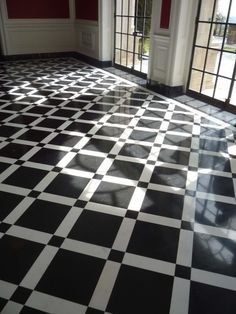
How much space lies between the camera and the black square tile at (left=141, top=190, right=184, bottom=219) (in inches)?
94.6

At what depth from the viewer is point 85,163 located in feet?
10.2

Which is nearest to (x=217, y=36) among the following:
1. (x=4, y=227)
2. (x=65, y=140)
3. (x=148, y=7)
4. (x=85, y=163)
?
(x=148, y=7)

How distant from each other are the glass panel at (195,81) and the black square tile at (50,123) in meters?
2.51

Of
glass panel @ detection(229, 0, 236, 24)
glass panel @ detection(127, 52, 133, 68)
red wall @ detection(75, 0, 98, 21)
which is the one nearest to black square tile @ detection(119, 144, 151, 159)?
glass panel @ detection(229, 0, 236, 24)

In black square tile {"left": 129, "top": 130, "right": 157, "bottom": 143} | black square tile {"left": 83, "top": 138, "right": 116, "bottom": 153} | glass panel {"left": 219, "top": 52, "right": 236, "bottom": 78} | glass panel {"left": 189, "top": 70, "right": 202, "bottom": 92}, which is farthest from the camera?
glass panel {"left": 189, "top": 70, "right": 202, "bottom": 92}

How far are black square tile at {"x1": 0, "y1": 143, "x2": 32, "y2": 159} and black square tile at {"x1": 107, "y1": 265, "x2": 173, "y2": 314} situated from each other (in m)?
1.92

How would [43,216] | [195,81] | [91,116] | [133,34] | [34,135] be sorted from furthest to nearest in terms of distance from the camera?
[133,34] → [195,81] → [91,116] → [34,135] → [43,216]

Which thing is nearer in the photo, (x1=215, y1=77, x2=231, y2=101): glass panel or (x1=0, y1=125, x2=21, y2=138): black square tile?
(x1=0, y1=125, x2=21, y2=138): black square tile

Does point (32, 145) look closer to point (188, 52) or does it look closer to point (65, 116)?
point (65, 116)

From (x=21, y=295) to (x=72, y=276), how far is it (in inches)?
12.1

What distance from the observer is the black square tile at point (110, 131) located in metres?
3.82

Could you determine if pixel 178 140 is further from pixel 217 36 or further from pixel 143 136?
pixel 217 36

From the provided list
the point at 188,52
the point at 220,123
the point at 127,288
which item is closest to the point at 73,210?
the point at 127,288

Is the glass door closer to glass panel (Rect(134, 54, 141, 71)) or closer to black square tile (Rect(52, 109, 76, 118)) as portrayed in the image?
glass panel (Rect(134, 54, 141, 71))
